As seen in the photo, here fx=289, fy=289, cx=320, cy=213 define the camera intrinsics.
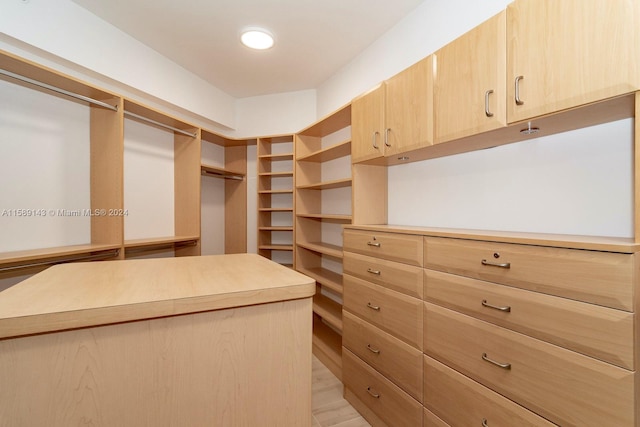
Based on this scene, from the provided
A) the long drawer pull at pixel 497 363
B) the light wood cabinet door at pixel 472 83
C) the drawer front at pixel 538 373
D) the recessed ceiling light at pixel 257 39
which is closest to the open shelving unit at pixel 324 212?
the recessed ceiling light at pixel 257 39

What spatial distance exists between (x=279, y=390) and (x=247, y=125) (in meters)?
3.64

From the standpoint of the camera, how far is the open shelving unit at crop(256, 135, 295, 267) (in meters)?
3.69

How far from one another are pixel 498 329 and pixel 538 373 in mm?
182

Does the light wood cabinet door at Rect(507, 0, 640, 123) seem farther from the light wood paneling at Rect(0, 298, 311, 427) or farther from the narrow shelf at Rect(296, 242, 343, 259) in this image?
the narrow shelf at Rect(296, 242, 343, 259)

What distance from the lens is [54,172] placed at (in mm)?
2207

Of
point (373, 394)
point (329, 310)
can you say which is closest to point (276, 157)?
point (329, 310)

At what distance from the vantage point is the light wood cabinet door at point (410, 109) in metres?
1.60

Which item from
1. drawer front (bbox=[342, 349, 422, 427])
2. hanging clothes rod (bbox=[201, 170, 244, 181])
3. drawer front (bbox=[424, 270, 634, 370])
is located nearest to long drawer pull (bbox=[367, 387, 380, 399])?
drawer front (bbox=[342, 349, 422, 427])

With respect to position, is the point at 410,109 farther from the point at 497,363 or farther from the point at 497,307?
the point at 497,363

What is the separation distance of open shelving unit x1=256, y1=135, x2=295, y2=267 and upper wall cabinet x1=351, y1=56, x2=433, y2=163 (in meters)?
1.67

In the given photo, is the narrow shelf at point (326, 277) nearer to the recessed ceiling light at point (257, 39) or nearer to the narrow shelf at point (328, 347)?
the narrow shelf at point (328, 347)

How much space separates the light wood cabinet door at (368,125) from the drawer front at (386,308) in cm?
91

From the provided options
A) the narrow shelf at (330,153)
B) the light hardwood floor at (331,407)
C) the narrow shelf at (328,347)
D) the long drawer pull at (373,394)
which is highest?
the narrow shelf at (330,153)

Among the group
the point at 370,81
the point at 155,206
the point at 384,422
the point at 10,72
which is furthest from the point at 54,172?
the point at 384,422
